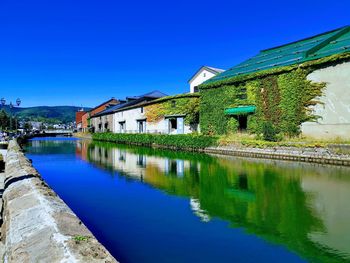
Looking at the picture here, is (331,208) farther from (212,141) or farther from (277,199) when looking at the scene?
(212,141)

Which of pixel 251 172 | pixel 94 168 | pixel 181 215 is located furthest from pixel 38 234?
pixel 94 168

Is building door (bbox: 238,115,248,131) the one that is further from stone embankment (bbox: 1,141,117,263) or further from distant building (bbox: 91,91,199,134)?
stone embankment (bbox: 1,141,117,263)

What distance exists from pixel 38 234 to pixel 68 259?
1283 millimetres

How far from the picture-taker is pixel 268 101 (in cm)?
2584

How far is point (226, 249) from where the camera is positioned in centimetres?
583

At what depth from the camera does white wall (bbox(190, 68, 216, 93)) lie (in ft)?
151

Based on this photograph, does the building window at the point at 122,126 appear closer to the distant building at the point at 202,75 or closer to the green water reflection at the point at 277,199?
the distant building at the point at 202,75

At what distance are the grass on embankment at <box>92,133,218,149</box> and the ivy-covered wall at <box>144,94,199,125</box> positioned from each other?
368 cm

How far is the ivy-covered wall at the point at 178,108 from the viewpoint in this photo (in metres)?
35.2

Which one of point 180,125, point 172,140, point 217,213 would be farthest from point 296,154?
point 180,125

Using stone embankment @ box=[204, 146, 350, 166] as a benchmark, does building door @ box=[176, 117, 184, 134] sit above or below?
above

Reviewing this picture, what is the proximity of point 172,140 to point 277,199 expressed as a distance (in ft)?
73.0

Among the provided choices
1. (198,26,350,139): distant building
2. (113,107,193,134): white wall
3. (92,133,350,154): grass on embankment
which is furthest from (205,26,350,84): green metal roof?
(113,107,193,134): white wall

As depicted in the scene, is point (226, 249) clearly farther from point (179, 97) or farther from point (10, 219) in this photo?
point (179, 97)
